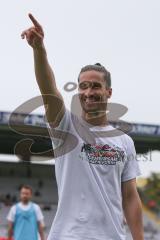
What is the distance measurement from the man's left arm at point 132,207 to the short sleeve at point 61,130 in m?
0.47

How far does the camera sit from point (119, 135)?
328 cm

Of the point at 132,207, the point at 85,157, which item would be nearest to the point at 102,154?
the point at 85,157

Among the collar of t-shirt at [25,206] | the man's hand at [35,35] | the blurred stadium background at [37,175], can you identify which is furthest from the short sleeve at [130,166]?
the blurred stadium background at [37,175]

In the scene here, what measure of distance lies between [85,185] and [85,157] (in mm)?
148

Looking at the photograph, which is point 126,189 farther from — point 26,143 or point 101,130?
point 26,143

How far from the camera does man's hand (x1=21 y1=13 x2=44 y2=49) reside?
110 inches

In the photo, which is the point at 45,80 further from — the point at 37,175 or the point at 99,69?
the point at 37,175

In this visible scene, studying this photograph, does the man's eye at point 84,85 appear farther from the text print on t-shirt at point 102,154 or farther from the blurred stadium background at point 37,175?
the blurred stadium background at point 37,175

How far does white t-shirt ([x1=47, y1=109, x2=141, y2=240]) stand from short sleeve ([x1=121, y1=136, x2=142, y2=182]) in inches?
4.4

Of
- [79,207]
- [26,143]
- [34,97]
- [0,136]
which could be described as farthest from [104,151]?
[0,136]

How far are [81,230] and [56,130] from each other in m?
0.51

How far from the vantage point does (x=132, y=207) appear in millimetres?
3252

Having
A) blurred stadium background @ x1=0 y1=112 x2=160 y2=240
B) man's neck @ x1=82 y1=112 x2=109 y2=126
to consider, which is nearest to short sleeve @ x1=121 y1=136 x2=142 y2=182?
man's neck @ x1=82 y1=112 x2=109 y2=126

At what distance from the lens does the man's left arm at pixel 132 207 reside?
3217 millimetres
